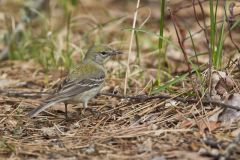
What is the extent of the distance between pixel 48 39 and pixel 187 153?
4.89m

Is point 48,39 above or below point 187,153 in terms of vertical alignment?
above

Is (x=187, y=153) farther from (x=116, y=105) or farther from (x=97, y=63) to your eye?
(x=97, y=63)

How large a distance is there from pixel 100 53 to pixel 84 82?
0.86 metres

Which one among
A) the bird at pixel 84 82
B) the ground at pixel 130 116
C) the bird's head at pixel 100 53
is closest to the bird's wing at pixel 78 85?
the bird at pixel 84 82

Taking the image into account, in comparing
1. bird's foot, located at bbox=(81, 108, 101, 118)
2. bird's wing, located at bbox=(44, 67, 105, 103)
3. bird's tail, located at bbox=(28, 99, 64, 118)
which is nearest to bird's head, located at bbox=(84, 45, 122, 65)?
bird's wing, located at bbox=(44, 67, 105, 103)

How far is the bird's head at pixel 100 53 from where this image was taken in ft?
26.0

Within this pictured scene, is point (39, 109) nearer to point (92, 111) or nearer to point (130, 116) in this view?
point (92, 111)

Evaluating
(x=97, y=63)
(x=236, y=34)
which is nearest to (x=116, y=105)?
(x=97, y=63)

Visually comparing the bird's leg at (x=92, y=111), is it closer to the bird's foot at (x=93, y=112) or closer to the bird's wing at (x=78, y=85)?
the bird's foot at (x=93, y=112)

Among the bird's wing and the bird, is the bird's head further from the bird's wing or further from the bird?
the bird's wing

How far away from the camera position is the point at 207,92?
6.29 meters

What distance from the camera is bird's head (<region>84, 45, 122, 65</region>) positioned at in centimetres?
794

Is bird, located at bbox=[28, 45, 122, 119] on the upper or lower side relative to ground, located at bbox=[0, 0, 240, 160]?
upper

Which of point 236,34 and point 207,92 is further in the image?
point 236,34
